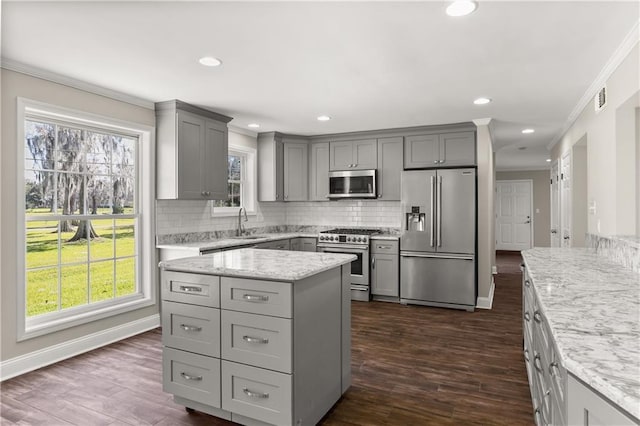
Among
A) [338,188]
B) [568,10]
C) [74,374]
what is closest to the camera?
[568,10]

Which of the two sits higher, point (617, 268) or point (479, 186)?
point (479, 186)

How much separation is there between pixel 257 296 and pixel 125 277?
2573 millimetres

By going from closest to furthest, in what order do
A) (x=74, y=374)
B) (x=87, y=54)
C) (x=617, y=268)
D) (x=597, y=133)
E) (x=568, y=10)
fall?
1. (x=568, y=10)
2. (x=617, y=268)
3. (x=87, y=54)
4. (x=74, y=374)
5. (x=597, y=133)

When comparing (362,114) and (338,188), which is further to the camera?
(338,188)

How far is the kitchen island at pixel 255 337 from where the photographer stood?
2.13 meters

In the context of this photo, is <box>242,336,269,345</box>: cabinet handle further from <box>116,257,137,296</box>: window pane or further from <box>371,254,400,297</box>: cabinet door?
<box>371,254,400,297</box>: cabinet door

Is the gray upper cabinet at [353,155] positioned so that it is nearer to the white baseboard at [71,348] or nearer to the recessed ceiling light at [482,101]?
the recessed ceiling light at [482,101]

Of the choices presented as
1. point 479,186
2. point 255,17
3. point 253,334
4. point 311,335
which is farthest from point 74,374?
point 479,186

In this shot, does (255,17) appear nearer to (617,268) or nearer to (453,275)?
(617,268)

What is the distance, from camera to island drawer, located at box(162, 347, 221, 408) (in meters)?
2.33

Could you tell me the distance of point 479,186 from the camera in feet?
16.6

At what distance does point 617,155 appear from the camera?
9.86 feet

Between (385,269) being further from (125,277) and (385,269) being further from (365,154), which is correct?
(125,277)

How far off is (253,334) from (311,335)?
1.09ft
